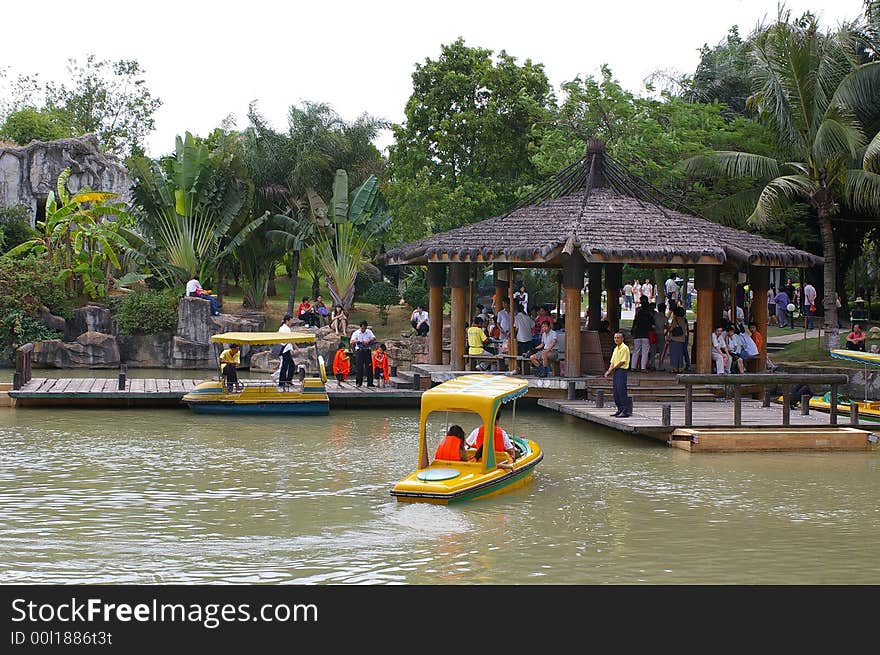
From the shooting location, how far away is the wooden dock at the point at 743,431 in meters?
18.9

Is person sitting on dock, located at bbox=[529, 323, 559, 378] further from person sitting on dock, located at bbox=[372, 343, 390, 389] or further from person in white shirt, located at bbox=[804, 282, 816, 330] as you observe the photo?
person in white shirt, located at bbox=[804, 282, 816, 330]

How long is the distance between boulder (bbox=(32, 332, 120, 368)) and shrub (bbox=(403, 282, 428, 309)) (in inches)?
405

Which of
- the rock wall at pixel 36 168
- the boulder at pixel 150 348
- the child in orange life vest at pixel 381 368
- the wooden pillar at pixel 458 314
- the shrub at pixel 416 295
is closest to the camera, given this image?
the wooden pillar at pixel 458 314

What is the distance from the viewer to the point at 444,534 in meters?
12.5

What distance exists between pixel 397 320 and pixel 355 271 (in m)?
2.42

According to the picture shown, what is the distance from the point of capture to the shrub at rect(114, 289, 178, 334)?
1393 inches

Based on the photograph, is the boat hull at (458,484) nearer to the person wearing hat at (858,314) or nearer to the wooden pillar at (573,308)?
the wooden pillar at (573,308)

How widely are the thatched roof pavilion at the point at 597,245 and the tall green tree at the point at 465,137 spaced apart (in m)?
7.90

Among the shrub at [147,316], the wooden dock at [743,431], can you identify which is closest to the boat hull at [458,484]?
the wooden dock at [743,431]

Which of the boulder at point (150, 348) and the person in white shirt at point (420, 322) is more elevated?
the person in white shirt at point (420, 322)

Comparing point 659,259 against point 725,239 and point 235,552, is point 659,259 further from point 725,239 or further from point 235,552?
point 235,552

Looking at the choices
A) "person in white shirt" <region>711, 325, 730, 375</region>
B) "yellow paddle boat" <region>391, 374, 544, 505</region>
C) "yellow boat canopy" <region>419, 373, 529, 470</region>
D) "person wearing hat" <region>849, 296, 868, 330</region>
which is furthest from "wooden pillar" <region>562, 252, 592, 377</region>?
"person wearing hat" <region>849, 296, 868, 330</region>

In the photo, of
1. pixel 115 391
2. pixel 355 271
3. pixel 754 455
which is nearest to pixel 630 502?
pixel 754 455

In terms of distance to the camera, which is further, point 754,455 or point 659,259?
point 659,259
